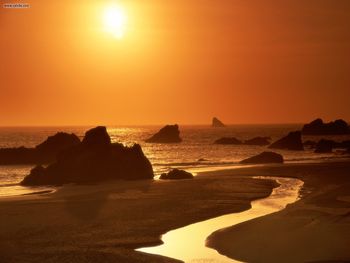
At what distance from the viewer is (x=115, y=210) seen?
36219 millimetres

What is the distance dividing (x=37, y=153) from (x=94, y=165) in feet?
168

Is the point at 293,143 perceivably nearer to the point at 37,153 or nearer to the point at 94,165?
the point at 37,153

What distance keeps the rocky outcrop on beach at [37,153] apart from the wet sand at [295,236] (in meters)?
74.3

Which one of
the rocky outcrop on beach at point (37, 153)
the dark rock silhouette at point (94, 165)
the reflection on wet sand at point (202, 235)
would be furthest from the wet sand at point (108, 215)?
the rocky outcrop on beach at point (37, 153)

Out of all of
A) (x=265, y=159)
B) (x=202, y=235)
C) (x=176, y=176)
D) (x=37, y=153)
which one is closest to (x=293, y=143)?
(x=265, y=159)

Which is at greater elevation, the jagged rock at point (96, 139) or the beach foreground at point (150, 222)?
the jagged rock at point (96, 139)

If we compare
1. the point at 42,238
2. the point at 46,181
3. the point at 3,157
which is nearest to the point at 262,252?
the point at 42,238

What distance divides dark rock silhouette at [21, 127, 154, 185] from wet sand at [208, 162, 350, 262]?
87.0 feet

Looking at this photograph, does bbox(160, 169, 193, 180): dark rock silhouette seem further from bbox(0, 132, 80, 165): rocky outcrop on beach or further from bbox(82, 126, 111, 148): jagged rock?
bbox(0, 132, 80, 165): rocky outcrop on beach

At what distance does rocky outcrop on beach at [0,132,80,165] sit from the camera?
103875 millimetres

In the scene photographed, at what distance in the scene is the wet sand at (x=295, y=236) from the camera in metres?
22.2

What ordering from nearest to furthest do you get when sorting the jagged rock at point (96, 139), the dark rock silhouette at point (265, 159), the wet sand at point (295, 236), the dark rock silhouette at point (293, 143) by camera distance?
the wet sand at point (295, 236) < the jagged rock at point (96, 139) < the dark rock silhouette at point (265, 159) < the dark rock silhouette at point (293, 143)

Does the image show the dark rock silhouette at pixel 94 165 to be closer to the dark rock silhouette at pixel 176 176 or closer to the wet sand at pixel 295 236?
the dark rock silhouette at pixel 176 176

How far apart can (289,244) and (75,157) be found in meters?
41.1
